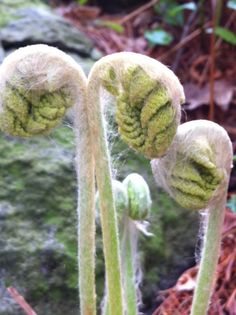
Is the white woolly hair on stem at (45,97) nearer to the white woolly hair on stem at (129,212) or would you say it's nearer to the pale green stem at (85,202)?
the pale green stem at (85,202)

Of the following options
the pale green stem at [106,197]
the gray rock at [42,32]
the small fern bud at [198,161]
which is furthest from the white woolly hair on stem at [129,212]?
the gray rock at [42,32]

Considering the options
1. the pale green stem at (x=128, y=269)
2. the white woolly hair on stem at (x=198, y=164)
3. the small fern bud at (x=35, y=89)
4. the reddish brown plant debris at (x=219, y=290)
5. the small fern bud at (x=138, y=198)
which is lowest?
the reddish brown plant debris at (x=219, y=290)

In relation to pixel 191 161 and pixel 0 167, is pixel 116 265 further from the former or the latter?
pixel 0 167

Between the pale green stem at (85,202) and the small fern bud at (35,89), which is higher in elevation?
the small fern bud at (35,89)

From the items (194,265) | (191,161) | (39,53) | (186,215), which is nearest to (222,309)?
(194,265)

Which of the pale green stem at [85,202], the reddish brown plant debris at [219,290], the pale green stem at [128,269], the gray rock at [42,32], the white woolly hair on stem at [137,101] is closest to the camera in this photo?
the white woolly hair on stem at [137,101]

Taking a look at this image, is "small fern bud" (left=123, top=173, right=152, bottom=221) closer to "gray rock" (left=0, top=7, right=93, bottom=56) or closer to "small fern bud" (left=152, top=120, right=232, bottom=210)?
"small fern bud" (left=152, top=120, right=232, bottom=210)

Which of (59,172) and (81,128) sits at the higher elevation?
(81,128)

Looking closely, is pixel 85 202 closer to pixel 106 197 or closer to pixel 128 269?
pixel 106 197
